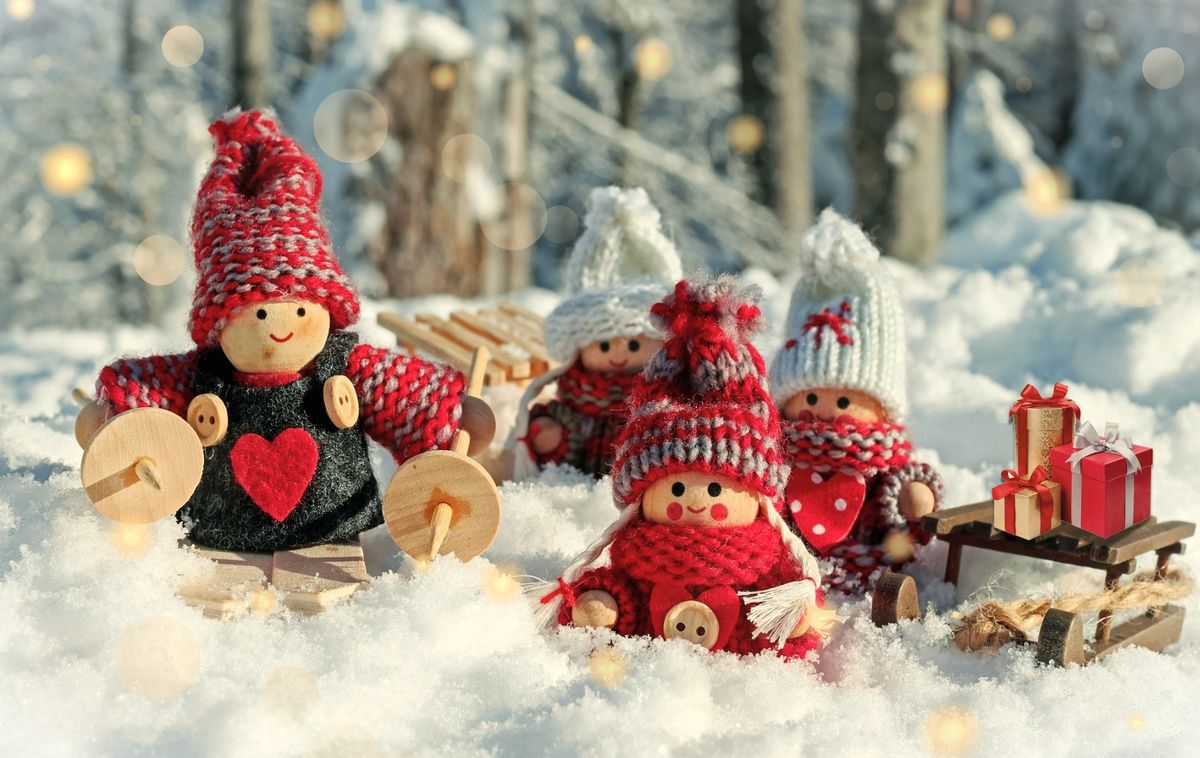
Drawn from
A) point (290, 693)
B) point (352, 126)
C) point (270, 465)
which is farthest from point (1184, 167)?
point (290, 693)

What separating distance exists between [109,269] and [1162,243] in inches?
365

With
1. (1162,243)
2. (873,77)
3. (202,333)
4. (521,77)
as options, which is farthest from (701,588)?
(521,77)

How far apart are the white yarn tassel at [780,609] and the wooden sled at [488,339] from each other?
4.38ft

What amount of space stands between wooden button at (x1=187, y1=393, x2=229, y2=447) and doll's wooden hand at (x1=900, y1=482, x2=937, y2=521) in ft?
4.23

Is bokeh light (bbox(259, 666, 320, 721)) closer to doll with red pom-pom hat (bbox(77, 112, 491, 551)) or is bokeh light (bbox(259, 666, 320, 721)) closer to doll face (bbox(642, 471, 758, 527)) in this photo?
doll with red pom-pom hat (bbox(77, 112, 491, 551))

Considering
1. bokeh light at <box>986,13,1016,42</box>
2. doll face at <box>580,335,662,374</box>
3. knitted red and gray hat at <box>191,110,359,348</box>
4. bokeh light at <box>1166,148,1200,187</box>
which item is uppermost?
bokeh light at <box>986,13,1016,42</box>

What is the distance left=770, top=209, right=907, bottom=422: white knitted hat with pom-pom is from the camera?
7.37 ft

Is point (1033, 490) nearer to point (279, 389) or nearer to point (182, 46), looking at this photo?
point (279, 389)

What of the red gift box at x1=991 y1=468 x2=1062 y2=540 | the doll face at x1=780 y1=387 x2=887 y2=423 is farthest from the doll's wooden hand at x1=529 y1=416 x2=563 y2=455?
the red gift box at x1=991 y1=468 x2=1062 y2=540

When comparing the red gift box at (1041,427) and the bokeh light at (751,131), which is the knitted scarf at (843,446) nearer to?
the red gift box at (1041,427)

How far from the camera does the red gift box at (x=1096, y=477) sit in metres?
1.96

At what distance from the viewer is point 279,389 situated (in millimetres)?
2105

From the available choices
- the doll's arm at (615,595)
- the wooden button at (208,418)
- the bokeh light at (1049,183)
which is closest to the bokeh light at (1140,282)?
the doll's arm at (615,595)

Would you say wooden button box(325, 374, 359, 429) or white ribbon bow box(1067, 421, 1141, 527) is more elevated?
wooden button box(325, 374, 359, 429)
